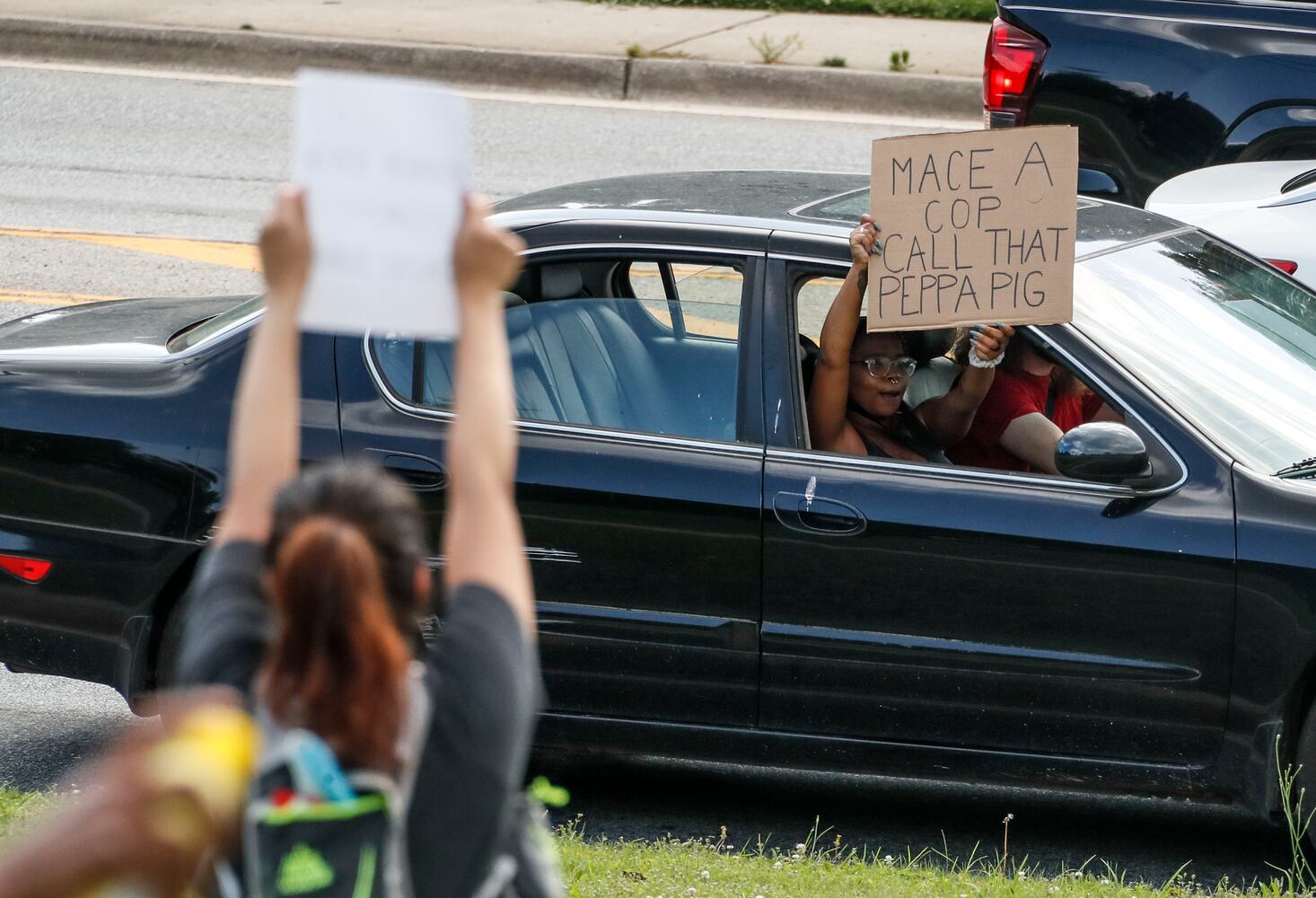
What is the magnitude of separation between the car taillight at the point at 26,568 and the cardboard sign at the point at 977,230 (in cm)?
216

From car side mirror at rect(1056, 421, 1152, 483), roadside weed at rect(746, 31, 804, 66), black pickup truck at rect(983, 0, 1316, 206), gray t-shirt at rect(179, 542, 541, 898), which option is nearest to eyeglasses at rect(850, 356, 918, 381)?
car side mirror at rect(1056, 421, 1152, 483)

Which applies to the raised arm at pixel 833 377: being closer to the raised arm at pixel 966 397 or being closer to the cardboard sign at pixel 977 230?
the cardboard sign at pixel 977 230

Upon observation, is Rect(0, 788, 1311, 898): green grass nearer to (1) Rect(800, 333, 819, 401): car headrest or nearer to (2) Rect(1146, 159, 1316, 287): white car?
(1) Rect(800, 333, 819, 401): car headrest

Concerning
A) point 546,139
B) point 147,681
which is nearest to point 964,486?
point 147,681

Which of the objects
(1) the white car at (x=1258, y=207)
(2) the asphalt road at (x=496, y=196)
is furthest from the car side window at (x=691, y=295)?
(1) the white car at (x=1258, y=207)

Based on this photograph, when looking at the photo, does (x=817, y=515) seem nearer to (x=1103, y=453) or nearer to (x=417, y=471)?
(x=1103, y=453)

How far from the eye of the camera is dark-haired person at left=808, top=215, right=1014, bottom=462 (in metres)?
4.31

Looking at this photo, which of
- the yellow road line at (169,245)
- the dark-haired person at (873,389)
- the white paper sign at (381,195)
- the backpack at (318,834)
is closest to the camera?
the backpack at (318,834)

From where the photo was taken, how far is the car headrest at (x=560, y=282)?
4.52 metres

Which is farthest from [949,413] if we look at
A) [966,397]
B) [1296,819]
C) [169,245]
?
[169,245]

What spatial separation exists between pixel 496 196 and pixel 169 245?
1.99 meters

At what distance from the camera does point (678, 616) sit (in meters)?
4.18

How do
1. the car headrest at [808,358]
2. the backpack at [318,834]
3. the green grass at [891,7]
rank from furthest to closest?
1. the green grass at [891,7]
2. the car headrest at [808,358]
3. the backpack at [318,834]

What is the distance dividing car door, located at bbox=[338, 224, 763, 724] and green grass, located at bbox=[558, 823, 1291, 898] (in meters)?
0.40
